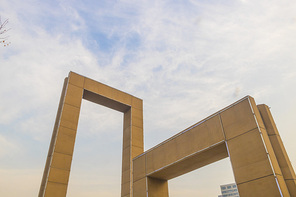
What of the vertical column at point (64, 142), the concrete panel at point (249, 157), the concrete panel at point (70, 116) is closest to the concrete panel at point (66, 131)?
the vertical column at point (64, 142)

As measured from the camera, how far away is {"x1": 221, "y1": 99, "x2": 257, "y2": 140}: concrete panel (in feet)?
47.1

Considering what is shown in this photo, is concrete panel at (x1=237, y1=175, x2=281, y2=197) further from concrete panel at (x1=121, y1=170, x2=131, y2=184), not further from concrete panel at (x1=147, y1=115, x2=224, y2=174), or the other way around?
concrete panel at (x1=121, y1=170, x2=131, y2=184)

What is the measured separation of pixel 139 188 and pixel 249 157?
37.6ft

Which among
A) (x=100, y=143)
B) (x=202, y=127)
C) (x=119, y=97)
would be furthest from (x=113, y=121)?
(x=202, y=127)

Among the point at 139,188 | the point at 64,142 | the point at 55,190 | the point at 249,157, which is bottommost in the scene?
the point at 55,190

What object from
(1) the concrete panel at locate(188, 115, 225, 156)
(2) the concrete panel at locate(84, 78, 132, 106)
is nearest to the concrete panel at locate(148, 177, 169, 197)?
(1) the concrete panel at locate(188, 115, 225, 156)

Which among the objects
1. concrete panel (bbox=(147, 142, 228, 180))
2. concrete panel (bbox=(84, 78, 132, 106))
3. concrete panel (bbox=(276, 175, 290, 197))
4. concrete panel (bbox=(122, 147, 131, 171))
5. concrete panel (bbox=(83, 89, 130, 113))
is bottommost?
concrete panel (bbox=(276, 175, 290, 197))

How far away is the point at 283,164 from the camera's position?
1348 centimetres

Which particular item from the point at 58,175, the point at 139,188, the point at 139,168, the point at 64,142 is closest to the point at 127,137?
the point at 139,168

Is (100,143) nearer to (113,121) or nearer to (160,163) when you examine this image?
(113,121)

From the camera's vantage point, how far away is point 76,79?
2411cm

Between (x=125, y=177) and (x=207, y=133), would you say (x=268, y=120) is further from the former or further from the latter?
(x=125, y=177)

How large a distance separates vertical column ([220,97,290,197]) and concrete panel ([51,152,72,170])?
13272 mm

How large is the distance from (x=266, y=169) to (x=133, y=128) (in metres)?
16.0
